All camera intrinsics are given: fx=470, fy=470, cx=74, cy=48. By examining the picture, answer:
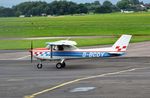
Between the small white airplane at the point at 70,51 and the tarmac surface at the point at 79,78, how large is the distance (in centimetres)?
85

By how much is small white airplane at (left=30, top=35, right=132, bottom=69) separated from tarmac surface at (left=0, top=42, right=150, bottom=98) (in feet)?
2.79

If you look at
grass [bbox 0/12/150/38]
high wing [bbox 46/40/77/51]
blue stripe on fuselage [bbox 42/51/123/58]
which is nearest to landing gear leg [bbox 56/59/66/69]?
blue stripe on fuselage [bbox 42/51/123/58]

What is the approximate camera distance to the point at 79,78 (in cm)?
2791

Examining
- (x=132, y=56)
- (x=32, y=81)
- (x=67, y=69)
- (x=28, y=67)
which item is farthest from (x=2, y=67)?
(x=132, y=56)

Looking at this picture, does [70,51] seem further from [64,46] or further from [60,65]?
[60,65]

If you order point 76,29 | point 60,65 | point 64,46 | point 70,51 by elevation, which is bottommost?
point 76,29

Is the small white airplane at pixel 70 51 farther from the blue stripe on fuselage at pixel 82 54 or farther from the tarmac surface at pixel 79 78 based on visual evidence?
the tarmac surface at pixel 79 78

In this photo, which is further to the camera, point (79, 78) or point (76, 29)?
point (76, 29)

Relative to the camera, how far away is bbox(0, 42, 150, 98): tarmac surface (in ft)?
72.9

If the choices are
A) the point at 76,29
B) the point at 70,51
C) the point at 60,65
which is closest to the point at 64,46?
the point at 70,51

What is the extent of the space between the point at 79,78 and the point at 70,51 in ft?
23.1

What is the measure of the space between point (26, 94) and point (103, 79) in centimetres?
639

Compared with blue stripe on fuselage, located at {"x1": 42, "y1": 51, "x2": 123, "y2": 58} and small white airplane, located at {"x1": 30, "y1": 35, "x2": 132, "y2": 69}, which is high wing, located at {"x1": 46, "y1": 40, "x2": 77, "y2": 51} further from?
blue stripe on fuselage, located at {"x1": 42, "y1": 51, "x2": 123, "y2": 58}

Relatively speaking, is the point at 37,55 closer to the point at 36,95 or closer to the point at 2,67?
the point at 2,67
